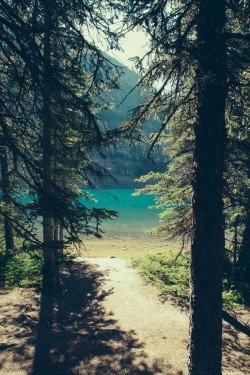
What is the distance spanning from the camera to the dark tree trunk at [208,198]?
12.5ft

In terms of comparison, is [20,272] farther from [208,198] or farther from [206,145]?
[206,145]

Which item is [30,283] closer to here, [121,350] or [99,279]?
[99,279]

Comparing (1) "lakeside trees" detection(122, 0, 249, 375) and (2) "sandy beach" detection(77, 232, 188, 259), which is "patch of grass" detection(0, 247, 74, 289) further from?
(1) "lakeside trees" detection(122, 0, 249, 375)

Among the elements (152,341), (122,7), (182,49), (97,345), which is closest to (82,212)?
(182,49)

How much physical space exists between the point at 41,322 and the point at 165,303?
4.61 metres

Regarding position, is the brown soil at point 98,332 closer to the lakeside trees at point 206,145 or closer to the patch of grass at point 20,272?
the patch of grass at point 20,272

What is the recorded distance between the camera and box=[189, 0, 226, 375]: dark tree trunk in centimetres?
380

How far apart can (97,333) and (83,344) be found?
0.88 m

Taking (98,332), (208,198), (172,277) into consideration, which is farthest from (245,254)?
(208,198)

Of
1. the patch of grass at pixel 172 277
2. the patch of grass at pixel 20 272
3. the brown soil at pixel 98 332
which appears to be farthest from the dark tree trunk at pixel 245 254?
the patch of grass at pixel 20 272

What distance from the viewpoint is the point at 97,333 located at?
6.14 metres

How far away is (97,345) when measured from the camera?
545cm

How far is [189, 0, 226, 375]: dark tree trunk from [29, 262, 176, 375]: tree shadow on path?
67.2 inches

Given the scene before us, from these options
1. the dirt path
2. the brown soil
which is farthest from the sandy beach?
the dirt path
